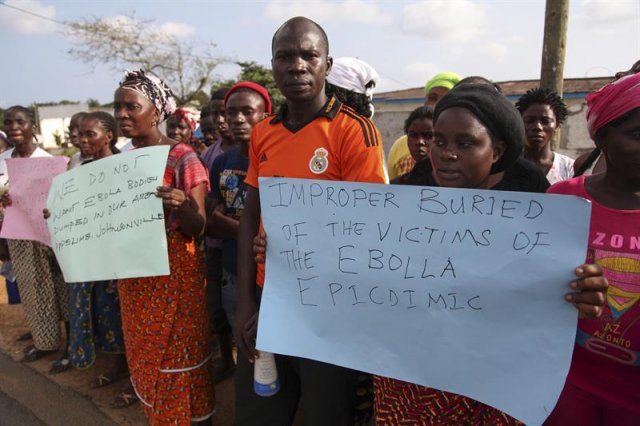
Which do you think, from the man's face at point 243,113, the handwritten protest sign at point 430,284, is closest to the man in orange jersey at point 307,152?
the handwritten protest sign at point 430,284

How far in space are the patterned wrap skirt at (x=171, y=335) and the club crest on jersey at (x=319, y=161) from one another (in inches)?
37.9

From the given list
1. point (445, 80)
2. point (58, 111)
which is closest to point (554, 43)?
point (445, 80)

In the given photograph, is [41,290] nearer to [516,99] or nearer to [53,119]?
[516,99]

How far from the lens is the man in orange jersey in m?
1.80

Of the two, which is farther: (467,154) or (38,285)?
(38,285)

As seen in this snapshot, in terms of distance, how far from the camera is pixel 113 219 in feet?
7.55

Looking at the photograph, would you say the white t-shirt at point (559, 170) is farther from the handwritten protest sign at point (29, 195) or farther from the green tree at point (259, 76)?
the green tree at point (259, 76)

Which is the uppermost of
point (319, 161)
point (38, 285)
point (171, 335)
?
point (319, 161)

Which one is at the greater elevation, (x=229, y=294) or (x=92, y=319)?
(x=229, y=294)

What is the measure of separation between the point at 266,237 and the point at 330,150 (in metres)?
0.42

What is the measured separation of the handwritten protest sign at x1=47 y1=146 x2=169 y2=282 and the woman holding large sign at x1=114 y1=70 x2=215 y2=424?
5.8 inches

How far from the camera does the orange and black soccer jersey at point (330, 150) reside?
1.75m

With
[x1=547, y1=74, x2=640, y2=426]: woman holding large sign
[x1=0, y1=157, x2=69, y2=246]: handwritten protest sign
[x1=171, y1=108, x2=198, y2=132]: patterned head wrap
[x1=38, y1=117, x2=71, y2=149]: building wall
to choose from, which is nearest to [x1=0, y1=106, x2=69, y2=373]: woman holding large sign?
[x1=0, y1=157, x2=69, y2=246]: handwritten protest sign

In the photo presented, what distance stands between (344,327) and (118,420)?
220 cm
